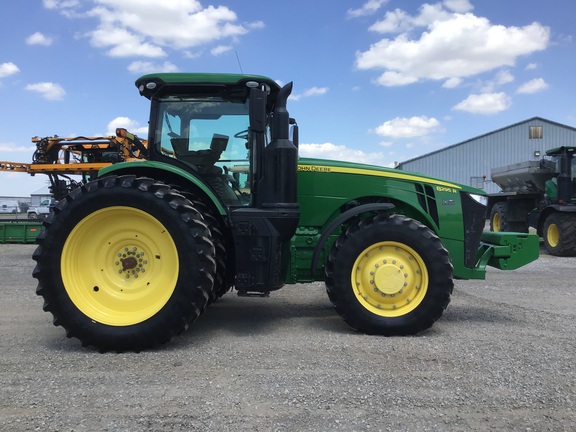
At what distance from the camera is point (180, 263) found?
161 inches

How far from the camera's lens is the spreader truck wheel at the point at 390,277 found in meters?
4.41

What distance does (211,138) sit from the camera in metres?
4.69

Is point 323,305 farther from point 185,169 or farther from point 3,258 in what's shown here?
point 3,258

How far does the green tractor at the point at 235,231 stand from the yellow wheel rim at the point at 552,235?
8.38 meters

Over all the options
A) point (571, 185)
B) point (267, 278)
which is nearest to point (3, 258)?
point (267, 278)

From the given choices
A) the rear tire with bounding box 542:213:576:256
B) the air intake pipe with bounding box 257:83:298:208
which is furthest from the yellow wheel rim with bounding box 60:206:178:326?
the rear tire with bounding box 542:213:576:256

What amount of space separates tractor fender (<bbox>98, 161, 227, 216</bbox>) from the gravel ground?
4.41 feet

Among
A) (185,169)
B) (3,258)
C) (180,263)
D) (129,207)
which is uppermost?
(185,169)

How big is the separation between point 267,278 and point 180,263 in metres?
0.83

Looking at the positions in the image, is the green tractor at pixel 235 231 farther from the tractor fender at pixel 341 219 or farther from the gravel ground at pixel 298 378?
the gravel ground at pixel 298 378

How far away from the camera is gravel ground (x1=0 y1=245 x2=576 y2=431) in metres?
2.79

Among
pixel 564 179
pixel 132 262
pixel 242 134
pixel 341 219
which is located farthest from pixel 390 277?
pixel 564 179

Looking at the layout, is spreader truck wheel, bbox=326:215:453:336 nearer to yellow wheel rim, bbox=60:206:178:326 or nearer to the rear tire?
yellow wheel rim, bbox=60:206:178:326

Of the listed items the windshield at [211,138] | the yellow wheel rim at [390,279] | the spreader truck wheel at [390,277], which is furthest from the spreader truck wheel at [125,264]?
the yellow wheel rim at [390,279]
